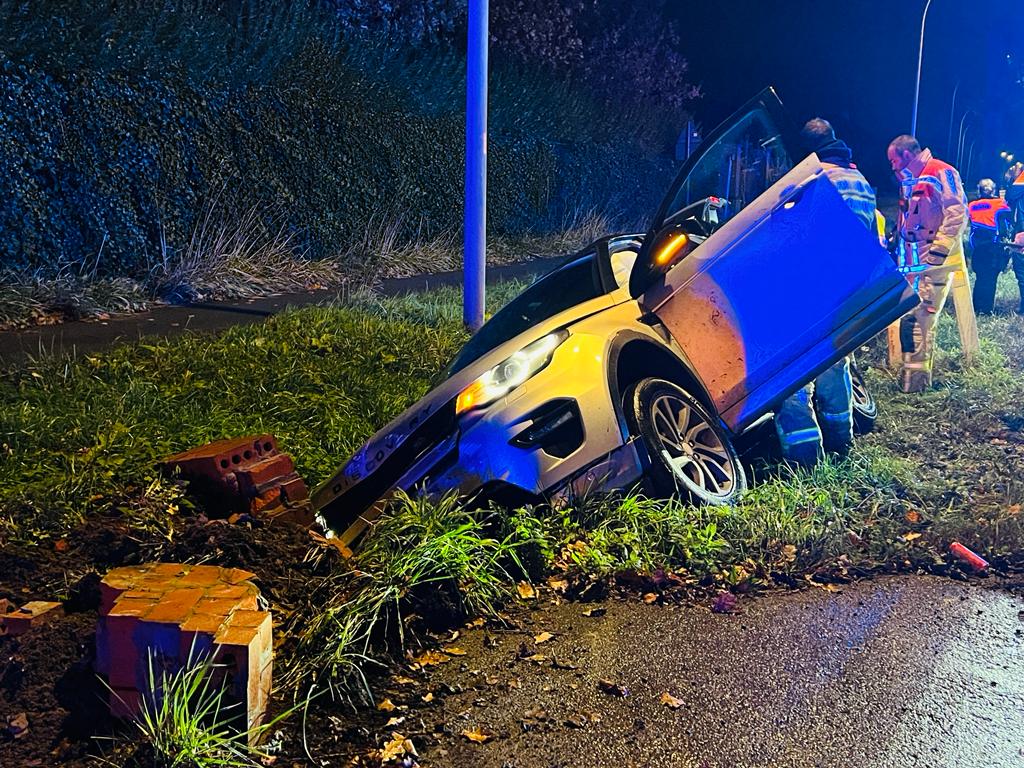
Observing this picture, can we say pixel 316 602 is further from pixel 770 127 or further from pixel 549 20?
pixel 549 20

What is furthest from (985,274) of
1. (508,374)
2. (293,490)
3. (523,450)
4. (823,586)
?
(293,490)

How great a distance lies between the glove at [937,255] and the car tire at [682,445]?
395 centimetres

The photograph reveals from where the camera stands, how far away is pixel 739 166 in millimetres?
5391

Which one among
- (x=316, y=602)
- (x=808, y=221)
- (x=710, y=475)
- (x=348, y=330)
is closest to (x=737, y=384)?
(x=710, y=475)

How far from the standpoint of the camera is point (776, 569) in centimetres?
402

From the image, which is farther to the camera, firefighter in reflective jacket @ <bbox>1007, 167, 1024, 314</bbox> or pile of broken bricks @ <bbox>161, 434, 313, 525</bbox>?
firefighter in reflective jacket @ <bbox>1007, 167, 1024, 314</bbox>

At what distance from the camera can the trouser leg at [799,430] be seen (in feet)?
16.9

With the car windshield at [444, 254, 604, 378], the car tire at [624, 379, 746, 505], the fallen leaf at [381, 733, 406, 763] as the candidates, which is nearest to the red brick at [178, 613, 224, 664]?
the fallen leaf at [381, 733, 406, 763]

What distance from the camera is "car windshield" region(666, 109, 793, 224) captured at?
5.09 m

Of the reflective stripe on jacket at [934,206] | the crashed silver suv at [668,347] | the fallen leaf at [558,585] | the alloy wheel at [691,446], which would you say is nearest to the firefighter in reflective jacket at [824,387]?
the crashed silver suv at [668,347]

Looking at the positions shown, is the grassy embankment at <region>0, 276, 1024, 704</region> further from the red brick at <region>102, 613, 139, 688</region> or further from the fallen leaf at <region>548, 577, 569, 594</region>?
the red brick at <region>102, 613, 139, 688</region>

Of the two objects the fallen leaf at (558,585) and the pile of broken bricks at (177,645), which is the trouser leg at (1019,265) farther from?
the pile of broken bricks at (177,645)

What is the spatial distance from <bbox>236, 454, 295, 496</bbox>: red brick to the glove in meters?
5.95

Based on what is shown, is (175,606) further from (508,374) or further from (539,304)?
(539,304)
